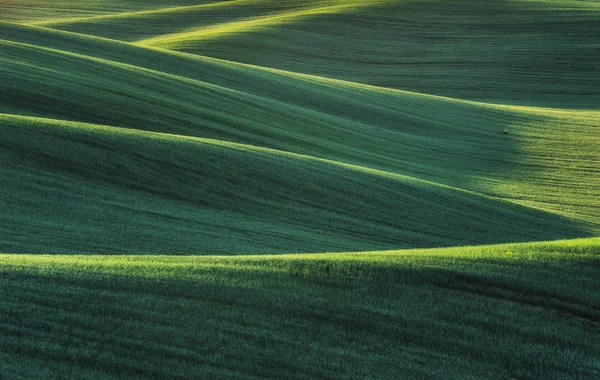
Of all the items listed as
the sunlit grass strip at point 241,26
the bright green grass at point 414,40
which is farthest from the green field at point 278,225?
the sunlit grass strip at point 241,26

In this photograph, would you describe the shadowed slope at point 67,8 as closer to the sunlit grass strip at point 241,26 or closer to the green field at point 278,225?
the sunlit grass strip at point 241,26

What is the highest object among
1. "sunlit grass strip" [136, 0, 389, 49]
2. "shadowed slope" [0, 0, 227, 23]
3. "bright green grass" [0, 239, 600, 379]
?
"bright green grass" [0, 239, 600, 379]

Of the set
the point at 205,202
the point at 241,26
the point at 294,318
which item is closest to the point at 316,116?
the point at 205,202

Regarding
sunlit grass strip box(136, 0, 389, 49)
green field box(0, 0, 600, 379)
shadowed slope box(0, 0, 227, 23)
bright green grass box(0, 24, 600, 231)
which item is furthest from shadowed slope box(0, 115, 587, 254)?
shadowed slope box(0, 0, 227, 23)

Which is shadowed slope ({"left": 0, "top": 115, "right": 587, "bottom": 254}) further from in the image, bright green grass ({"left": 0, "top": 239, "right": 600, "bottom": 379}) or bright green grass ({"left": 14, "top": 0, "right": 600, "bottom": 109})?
bright green grass ({"left": 14, "top": 0, "right": 600, "bottom": 109})

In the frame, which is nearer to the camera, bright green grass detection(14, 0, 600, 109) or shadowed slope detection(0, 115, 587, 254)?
shadowed slope detection(0, 115, 587, 254)

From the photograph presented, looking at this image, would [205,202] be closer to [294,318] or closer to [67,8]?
[294,318]
